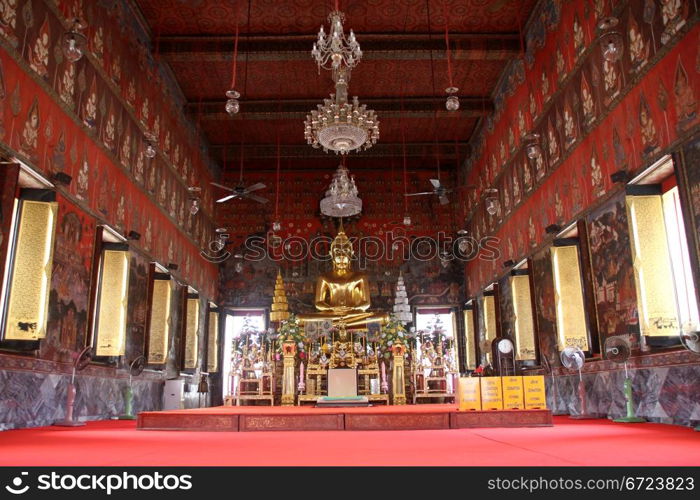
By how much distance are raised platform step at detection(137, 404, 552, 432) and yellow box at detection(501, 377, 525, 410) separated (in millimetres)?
144

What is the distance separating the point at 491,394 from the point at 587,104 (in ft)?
13.2

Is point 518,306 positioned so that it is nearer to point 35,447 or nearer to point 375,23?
point 375,23

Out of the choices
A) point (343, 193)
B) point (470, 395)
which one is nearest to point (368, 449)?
point (470, 395)

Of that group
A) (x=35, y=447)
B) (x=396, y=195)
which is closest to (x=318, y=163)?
(x=396, y=195)

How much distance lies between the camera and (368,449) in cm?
331

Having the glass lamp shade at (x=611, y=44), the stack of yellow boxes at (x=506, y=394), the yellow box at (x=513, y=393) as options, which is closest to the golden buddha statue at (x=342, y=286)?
the stack of yellow boxes at (x=506, y=394)

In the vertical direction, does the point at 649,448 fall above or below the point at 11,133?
below

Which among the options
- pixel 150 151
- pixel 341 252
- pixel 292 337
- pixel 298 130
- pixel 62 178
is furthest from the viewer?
pixel 341 252

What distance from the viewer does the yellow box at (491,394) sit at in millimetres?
5418

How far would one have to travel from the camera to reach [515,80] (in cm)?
1037

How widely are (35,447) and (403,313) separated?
1074 centimetres

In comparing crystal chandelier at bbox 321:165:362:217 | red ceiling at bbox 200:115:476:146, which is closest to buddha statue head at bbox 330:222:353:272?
red ceiling at bbox 200:115:476:146

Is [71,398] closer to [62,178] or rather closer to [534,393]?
[62,178]

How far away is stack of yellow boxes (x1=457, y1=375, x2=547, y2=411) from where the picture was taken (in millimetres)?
5418
